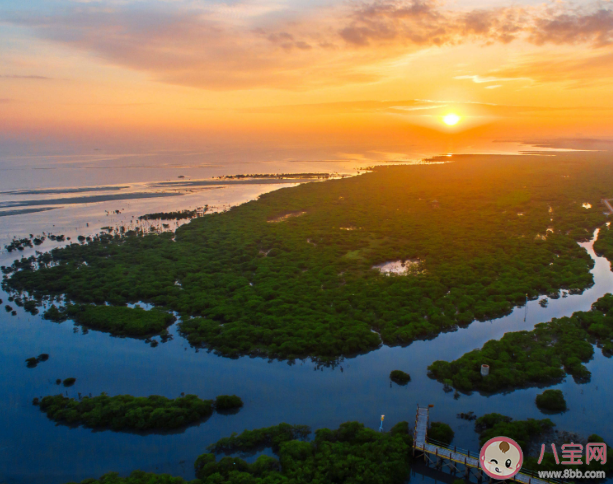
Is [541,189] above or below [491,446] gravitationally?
above

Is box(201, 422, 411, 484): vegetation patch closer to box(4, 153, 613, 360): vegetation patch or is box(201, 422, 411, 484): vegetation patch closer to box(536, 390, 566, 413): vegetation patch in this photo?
box(4, 153, 613, 360): vegetation patch

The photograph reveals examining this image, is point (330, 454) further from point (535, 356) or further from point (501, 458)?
point (535, 356)

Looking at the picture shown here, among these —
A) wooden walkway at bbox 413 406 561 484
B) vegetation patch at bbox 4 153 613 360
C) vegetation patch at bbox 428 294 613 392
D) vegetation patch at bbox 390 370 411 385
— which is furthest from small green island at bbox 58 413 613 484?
vegetation patch at bbox 4 153 613 360

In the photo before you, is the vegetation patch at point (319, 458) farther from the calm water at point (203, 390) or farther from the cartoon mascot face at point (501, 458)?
the cartoon mascot face at point (501, 458)

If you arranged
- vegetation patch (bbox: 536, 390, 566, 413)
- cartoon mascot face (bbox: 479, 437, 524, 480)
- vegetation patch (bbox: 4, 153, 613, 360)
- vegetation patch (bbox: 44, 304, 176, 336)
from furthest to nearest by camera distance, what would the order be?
1. vegetation patch (bbox: 44, 304, 176, 336)
2. vegetation patch (bbox: 4, 153, 613, 360)
3. vegetation patch (bbox: 536, 390, 566, 413)
4. cartoon mascot face (bbox: 479, 437, 524, 480)

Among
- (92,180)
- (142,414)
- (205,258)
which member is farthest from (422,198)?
(92,180)

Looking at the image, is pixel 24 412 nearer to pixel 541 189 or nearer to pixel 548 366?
pixel 548 366
